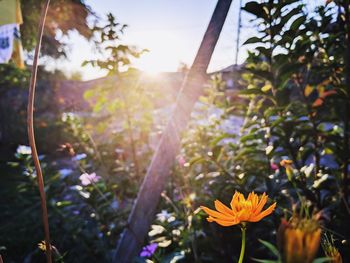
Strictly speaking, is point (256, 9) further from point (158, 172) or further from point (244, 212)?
point (244, 212)

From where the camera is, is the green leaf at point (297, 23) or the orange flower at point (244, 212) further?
the green leaf at point (297, 23)

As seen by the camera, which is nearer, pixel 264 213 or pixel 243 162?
pixel 264 213

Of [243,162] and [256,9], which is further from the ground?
[256,9]

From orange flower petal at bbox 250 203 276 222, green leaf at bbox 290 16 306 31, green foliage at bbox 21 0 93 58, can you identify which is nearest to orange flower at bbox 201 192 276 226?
orange flower petal at bbox 250 203 276 222

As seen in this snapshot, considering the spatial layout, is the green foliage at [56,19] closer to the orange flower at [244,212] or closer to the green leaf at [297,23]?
the green leaf at [297,23]

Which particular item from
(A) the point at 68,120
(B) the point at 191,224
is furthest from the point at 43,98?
(B) the point at 191,224

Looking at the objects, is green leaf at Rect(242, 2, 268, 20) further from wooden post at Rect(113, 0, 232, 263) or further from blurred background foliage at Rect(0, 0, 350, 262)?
wooden post at Rect(113, 0, 232, 263)

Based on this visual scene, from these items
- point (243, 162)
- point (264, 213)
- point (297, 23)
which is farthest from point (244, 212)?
point (243, 162)

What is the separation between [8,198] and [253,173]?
8.98 feet

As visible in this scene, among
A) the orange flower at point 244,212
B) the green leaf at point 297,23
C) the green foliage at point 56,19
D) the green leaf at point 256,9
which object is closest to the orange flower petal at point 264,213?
the orange flower at point 244,212

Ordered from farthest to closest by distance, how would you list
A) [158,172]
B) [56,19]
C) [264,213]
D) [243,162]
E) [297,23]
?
[56,19] < [243,162] < [158,172] < [297,23] < [264,213]

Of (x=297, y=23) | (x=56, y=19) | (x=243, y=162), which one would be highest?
(x=56, y=19)

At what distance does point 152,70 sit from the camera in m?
2.49

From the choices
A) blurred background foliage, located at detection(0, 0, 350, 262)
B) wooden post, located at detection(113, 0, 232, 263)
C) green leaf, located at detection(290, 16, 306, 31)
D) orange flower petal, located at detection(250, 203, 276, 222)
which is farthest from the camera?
wooden post, located at detection(113, 0, 232, 263)
